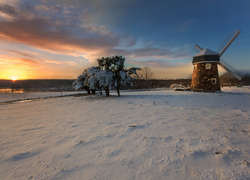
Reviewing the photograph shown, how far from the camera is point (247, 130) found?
445 cm

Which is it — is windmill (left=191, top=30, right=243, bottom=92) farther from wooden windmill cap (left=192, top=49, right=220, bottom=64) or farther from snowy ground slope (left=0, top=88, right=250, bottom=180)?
snowy ground slope (left=0, top=88, right=250, bottom=180)

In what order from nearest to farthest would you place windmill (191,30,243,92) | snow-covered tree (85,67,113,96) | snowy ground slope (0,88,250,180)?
snowy ground slope (0,88,250,180) → snow-covered tree (85,67,113,96) → windmill (191,30,243,92)

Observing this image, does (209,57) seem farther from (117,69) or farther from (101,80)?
(101,80)

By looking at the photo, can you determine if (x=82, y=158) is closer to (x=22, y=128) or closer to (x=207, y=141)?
(x=207, y=141)

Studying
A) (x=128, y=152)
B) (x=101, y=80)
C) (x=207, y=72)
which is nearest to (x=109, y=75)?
(x=101, y=80)

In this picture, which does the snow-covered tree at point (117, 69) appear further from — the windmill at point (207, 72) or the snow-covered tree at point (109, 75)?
the windmill at point (207, 72)

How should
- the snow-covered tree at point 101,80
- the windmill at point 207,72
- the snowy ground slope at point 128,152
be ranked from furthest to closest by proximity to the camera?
the windmill at point 207,72, the snow-covered tree at point 101,80, the snowy ground slope at point 128,152

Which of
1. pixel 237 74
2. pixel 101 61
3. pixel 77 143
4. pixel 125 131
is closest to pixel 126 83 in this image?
pixel 101 61

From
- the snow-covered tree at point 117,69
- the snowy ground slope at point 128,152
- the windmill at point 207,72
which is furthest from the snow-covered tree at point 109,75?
the windmill at point 207,72

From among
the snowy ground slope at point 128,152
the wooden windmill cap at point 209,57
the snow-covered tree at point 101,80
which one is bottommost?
the snowy ground slope at point 128,152

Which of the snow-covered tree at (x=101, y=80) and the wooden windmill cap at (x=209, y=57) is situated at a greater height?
the wooden windmill cap at (x=209, y=57)

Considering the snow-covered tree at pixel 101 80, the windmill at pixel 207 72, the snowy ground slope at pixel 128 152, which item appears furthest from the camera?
the windmill at pixel 207 72

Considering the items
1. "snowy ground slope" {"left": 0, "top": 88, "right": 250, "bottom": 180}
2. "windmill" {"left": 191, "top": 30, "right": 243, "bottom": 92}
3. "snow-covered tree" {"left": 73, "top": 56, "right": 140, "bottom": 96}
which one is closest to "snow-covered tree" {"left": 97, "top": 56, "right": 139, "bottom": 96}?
"snow-covered tree" {"left": 73, "top": 56, "right": 140, "bottom": 96}

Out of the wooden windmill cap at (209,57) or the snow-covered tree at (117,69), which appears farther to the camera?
the wooden windmill cap at (209,57)
